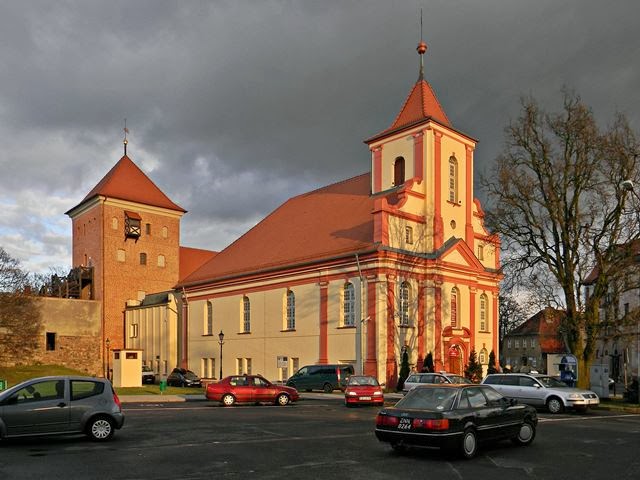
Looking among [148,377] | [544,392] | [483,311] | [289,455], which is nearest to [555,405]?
[544,392]

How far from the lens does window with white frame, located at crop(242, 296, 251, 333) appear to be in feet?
171

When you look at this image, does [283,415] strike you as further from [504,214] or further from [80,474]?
[504,214]

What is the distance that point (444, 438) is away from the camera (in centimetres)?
1281

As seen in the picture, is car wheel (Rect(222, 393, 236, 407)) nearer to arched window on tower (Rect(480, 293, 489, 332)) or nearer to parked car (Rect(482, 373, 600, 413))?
parked car (Rect(482, 373, 600, 413))

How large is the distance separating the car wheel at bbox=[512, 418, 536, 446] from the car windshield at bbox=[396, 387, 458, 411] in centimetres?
253

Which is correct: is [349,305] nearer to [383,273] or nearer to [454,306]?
[383,273]

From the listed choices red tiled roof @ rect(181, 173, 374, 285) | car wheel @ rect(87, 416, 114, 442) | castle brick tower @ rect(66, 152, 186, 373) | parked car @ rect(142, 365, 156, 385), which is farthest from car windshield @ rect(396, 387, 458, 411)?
castle brick tower @ rect(66, 152, 186, 373)

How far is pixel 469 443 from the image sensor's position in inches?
524

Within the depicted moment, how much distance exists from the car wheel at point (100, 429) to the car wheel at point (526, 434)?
9135 mm

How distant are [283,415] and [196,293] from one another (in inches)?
1401

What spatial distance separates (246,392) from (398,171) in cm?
2356

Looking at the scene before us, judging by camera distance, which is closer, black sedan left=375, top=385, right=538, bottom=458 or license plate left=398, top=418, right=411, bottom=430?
black sedan left=375, top=385, right=538, bottom=458

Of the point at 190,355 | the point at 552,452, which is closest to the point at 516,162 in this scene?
the point at 552,452

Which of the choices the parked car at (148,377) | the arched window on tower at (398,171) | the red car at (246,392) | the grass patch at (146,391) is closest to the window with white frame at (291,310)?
the grass patch at (146,391)
